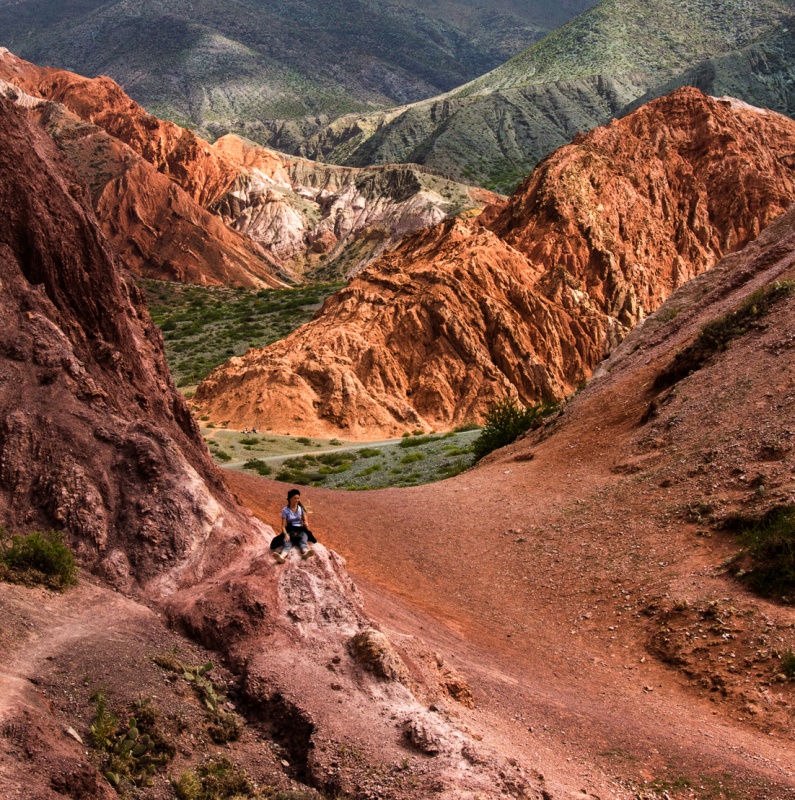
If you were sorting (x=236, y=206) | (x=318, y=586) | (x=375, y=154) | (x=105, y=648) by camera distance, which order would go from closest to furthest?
(x=105, y=648) → (x=318, y=586) → (x=236, y=206) → (x=375, y=154)

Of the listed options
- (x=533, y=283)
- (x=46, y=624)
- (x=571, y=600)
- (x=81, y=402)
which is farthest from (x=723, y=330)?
(x=533, y=283)

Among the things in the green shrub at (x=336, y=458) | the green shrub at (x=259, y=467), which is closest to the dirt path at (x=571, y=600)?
the green shrub at (x=259, y=467)

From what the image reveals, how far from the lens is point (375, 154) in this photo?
179m

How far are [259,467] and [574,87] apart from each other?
164776 mm

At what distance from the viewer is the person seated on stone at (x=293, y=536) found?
9.72 m

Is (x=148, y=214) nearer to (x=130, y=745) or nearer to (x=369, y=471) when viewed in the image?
(x=369, y=471)

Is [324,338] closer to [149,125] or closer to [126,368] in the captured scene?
[126,368]

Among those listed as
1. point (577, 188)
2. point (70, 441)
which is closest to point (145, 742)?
point (70, 441)

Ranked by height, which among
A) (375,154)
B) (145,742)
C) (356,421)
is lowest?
(356,421)

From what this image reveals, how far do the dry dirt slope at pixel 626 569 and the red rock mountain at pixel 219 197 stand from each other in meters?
82.7

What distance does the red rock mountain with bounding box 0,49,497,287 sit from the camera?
101 meters

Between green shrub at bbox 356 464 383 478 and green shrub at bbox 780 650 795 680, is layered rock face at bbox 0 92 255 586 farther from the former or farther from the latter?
green shrub at bbox 356 464 383 478

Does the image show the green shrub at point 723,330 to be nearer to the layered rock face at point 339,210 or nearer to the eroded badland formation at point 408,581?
the eroded badland formation at point 408,581

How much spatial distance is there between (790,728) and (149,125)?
437 ft
